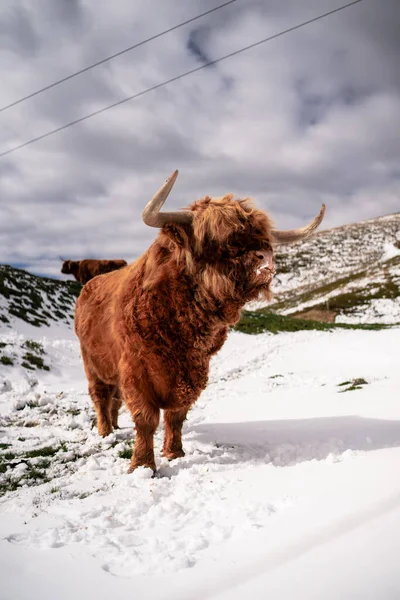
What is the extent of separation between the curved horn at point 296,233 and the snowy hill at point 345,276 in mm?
26092

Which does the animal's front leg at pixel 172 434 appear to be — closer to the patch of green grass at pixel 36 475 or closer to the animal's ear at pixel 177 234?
the patch of green grass at pixel 36 475

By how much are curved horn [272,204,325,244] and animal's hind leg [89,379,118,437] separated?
343cm

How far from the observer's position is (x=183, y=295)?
3.65 m

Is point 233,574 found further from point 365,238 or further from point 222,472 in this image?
point 365,238

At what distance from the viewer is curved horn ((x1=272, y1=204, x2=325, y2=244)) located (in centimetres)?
390

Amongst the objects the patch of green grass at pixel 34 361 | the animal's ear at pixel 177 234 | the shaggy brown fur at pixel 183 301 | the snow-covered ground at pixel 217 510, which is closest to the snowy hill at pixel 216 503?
the snow-covered ground at pixel 217 510

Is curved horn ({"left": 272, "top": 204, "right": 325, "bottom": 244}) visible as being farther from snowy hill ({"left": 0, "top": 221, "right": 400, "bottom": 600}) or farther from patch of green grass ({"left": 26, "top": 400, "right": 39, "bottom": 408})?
patch of green grass ({"left": 26, "top": 400, "right": 39, "bottom": 408})

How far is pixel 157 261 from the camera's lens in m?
3.85

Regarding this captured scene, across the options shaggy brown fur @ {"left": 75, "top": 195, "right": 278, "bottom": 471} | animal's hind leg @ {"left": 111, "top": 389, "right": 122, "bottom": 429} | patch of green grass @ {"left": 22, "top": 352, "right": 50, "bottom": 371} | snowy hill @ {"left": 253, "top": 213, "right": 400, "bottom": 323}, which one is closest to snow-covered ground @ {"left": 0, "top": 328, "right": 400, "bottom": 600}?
animal's hind leg @ {"left": 111, "top": 389, "right": 122, "bottom": 429}

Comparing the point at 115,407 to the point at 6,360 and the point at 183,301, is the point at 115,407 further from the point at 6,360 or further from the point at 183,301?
the point at 6,360

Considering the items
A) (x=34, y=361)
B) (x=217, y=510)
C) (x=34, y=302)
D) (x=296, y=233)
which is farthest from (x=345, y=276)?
(x=217, y=510)

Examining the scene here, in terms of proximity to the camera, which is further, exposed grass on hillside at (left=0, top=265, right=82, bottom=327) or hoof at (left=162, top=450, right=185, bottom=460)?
exposed grass on hillside at (left=0, top=265, right=82, bottom=327)

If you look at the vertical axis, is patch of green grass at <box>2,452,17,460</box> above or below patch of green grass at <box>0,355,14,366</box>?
below

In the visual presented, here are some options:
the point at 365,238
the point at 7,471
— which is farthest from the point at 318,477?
the point at 365,238
